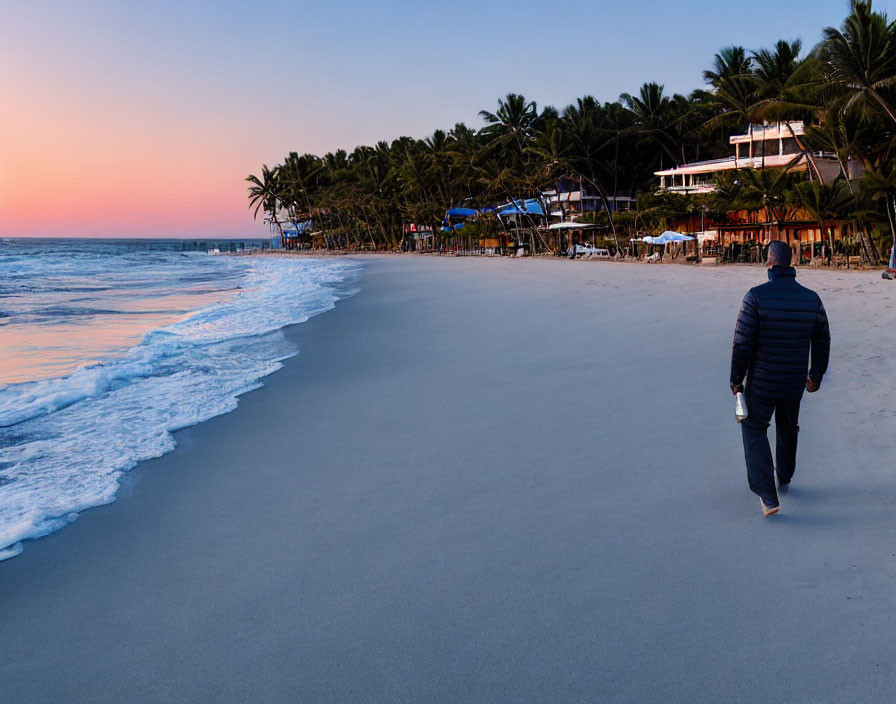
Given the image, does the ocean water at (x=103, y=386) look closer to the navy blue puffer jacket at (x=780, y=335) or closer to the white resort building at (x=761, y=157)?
the navy blue puffer jacket at (x=780, y=335)

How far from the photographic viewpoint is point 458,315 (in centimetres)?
1354

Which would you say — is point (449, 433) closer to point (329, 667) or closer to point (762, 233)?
point (329, 667)

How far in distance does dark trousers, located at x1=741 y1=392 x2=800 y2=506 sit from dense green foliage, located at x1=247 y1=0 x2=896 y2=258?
73.2 ft

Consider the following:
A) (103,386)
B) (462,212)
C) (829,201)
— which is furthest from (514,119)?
(103,386)

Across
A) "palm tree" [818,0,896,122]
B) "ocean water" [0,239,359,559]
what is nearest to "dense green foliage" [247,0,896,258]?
"palm tree" [818,0,896,122]

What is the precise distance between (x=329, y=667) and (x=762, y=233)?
39.6 meters

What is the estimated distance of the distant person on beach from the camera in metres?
3.74

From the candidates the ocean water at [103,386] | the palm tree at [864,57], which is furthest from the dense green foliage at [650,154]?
the ocean water at [103,386]

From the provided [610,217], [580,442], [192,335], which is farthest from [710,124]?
[580,442]

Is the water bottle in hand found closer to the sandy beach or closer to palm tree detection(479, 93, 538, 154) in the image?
the sandy beach

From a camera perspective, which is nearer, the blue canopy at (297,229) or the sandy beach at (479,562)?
the sandy beach at (479,562)

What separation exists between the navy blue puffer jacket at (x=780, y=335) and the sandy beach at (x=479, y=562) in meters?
0.74

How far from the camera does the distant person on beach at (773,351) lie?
374cm

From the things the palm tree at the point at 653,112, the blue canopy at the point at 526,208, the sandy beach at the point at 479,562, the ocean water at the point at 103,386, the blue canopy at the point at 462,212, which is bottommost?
the sandy beach at the point at 479,562
